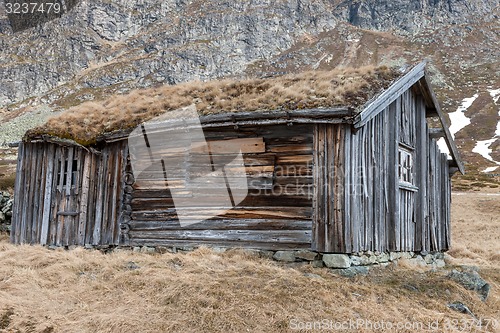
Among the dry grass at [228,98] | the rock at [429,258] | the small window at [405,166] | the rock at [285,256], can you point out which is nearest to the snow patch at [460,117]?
the rock at [429,258]

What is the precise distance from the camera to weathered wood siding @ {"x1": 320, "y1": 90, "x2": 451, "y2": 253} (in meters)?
10.4

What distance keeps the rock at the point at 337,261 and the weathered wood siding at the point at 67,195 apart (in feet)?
19.6

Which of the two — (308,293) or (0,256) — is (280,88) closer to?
(308,293)

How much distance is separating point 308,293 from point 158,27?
186 m

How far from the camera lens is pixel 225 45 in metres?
168

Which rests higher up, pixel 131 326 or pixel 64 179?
pixel 64 179

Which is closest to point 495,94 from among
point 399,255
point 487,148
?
point 487,148

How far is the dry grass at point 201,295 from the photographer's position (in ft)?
23.7

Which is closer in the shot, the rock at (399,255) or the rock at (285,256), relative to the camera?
the rock at (285,256)

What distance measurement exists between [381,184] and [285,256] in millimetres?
3056

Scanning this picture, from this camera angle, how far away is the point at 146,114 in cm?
1318

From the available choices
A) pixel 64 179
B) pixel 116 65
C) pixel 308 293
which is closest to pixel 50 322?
pixel 308 293

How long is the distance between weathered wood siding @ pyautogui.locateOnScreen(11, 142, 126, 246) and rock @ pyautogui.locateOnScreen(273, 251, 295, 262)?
4.77 metres

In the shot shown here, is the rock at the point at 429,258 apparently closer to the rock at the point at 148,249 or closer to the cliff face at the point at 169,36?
the rock at the point at 148,249
